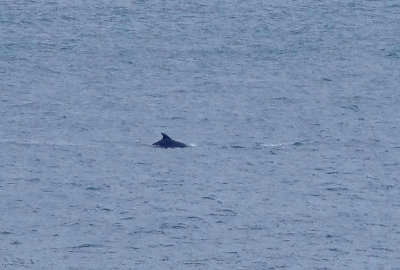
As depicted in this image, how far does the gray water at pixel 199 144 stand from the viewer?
59.1 metres

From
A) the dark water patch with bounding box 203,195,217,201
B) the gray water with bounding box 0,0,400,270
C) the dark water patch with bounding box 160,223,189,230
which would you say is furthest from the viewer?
the dark water patch with bounding box 203,195,217,201

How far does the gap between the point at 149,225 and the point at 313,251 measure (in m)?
6.78

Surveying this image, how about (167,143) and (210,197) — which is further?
(167,143)

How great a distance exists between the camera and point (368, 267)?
5666cm

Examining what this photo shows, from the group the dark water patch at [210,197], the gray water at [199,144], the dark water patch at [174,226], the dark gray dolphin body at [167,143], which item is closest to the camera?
the gray water at [199,144]

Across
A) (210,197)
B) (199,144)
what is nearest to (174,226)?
(210,197)

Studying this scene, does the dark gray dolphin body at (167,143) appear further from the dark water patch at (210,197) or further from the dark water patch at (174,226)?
the dark water patch at (174,226)

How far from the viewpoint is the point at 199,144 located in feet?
242

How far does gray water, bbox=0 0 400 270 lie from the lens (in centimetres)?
5906

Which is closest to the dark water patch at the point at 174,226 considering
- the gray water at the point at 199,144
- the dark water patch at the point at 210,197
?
the gray water at the point at 199,144

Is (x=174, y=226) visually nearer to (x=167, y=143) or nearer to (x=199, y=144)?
(x=167, y=143)

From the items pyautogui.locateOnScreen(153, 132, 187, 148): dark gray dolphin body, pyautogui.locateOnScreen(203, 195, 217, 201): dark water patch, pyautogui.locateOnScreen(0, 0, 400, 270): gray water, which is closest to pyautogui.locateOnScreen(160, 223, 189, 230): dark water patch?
pyautogui.locateOnScreen(0, 0, 400, 270): gray water

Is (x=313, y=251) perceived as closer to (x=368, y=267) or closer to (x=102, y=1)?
(x=368, y=267)

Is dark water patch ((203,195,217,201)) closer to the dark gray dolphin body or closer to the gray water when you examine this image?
the gray water
